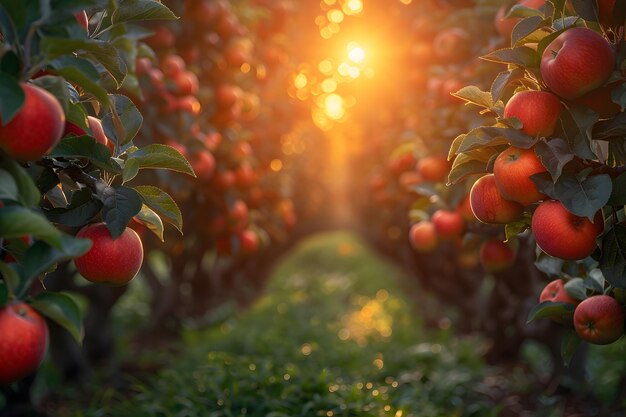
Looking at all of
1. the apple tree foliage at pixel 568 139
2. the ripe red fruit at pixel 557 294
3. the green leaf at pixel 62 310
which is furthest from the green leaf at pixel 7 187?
the ripe red fruit at pixel 557 294

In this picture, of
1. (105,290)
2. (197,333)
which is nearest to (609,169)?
(105,290)

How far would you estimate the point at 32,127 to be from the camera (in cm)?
129

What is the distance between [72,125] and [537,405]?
444cm

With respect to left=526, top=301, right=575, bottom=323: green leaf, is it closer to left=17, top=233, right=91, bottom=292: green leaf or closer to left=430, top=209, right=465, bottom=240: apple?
left=430, top=209, right=465, bottom=240: apple

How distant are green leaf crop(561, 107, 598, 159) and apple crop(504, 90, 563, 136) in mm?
40

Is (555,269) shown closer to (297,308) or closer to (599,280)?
(599,280)

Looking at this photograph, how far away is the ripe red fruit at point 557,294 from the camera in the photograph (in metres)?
2.17

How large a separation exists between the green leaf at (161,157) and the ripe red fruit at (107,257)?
8.7 inches

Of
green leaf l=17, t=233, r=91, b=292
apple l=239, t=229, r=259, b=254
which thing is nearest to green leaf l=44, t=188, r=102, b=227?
green leaf l=17, t=233, r=91, b=292

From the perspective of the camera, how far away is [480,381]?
5547 millimetres

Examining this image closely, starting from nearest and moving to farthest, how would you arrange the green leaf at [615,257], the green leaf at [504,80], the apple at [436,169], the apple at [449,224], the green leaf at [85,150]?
1. the green leaf at [85,150]
2. the green leaf at [615,257]
3. the green leaf at [504,80]
4. the apple at [449,224]
5. the apple at [436,169]

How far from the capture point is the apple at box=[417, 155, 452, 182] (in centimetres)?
369

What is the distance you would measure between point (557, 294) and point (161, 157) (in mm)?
1522

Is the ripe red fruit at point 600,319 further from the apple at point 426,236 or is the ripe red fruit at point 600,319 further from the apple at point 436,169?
the apple at point 436,169
